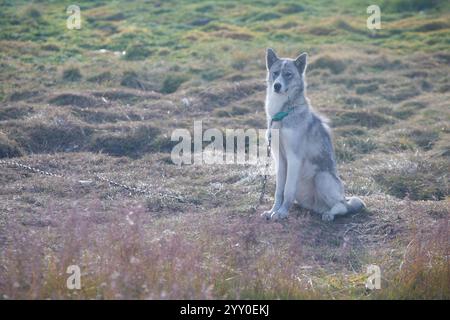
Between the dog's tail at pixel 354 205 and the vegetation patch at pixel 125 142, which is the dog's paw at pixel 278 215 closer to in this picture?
the dog's tail at pixel 354 205

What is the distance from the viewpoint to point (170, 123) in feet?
38.3

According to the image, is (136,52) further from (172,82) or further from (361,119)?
(361,119)

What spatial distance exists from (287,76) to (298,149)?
0.89 meters

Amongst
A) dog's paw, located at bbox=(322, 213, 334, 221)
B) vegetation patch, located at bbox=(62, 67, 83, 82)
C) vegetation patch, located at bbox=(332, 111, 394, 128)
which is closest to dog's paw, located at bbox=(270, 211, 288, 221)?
dog's paw, located at bbox=(322, 213, 334, 221)

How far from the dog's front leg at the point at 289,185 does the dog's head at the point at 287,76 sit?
2.67ft

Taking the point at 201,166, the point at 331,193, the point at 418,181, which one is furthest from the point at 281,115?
the point at 418,181

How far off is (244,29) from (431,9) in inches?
328

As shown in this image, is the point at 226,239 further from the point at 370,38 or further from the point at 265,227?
the point at 370,38

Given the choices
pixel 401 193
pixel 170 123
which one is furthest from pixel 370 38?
pixel 401 193

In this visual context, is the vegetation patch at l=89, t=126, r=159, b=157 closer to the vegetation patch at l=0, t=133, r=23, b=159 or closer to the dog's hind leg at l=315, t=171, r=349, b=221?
the vegetation patch at l=0, t=133, r=23, b=159

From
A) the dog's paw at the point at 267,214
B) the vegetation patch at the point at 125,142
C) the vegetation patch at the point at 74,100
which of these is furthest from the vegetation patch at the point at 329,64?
the dog's paw at the point at 267,214

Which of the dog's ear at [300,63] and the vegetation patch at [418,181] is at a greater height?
the dog's ear at [300,63]

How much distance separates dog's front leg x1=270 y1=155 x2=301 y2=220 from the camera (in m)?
7.42

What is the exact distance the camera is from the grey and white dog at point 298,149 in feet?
24.4
